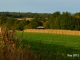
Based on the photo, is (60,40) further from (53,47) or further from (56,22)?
(56,22)

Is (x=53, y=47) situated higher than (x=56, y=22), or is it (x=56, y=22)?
(x=53, y=47)

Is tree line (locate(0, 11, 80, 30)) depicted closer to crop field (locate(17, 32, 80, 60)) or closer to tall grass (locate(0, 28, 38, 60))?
crop field (locate(17, 32, 80, 60))

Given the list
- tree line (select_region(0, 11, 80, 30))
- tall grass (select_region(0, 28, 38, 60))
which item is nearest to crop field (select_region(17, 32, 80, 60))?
tall grass (select_region(0, 28, 38, 60))

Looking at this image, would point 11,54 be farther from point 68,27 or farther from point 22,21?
point 22,21

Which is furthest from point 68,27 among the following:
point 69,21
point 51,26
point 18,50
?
point 18,50

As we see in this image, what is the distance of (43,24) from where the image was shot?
110125 millimetres

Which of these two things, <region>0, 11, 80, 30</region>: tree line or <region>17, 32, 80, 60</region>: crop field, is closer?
<region>17, 32, 80, 60</region>: crop field

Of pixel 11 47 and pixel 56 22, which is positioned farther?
pixel 56 22

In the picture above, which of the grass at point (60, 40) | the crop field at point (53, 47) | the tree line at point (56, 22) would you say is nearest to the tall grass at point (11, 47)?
the crop field at point (53, 47)

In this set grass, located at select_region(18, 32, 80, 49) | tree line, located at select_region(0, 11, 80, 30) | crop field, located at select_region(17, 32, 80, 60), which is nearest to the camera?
crop field, located at select_region(17, 32, 80, 60)

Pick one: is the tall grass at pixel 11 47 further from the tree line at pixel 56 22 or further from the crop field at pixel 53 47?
the tree line at pixel 56 22

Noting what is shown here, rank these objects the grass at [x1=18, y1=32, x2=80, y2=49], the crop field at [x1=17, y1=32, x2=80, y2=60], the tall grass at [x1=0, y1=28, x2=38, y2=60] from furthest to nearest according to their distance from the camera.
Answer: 1. the grass at [x1=18, y1=32, x2=80, y2=49]
2. the crop field at [x1=17, y1=32, x2=80, y2=60]
3. the tall grass at [x1=0, y1=28, x2=38, y2=60]

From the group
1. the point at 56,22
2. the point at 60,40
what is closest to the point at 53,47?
the point at 60,40

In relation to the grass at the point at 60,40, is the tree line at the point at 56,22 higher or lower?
lower
